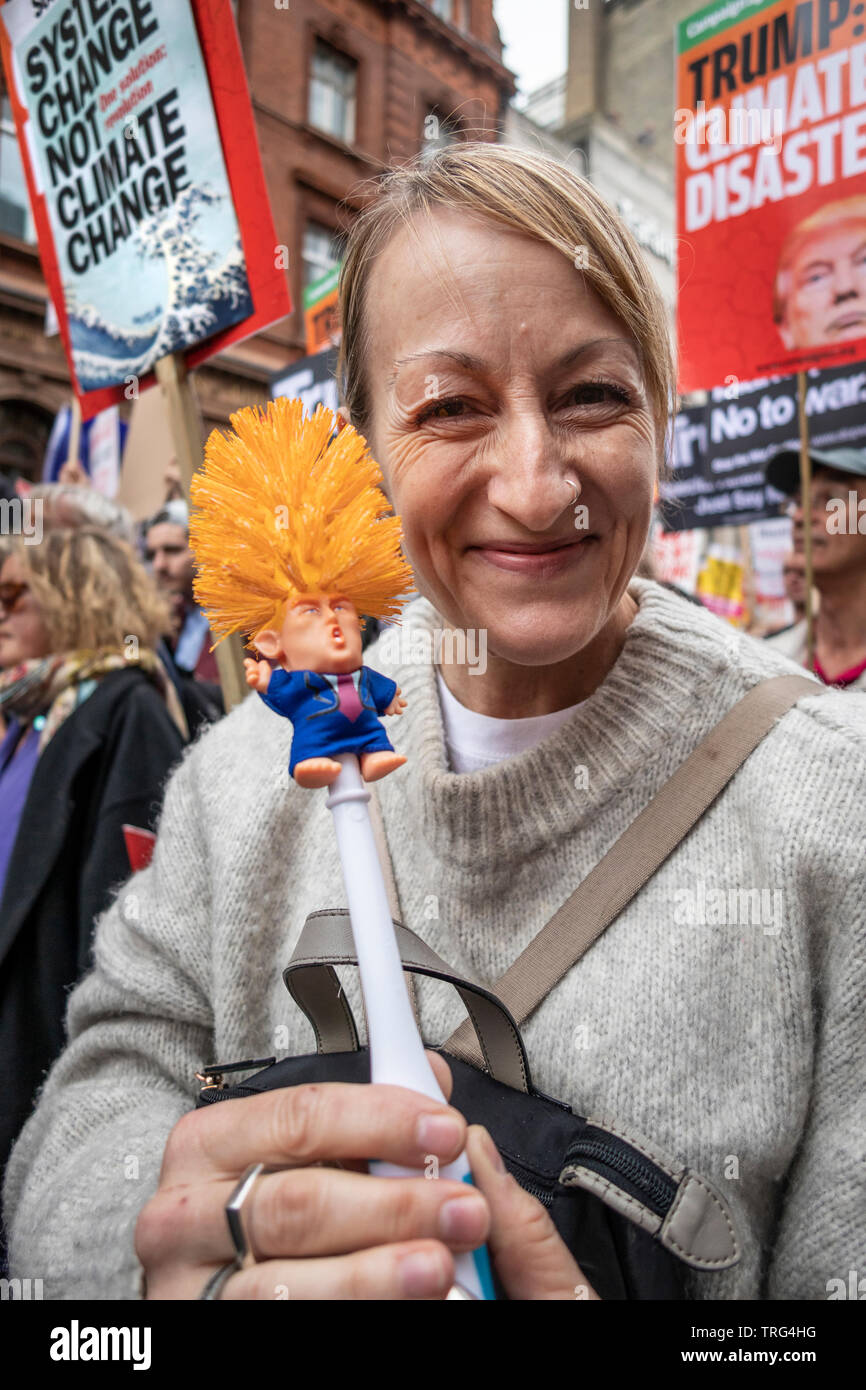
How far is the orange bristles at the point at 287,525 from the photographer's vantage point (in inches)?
28.1

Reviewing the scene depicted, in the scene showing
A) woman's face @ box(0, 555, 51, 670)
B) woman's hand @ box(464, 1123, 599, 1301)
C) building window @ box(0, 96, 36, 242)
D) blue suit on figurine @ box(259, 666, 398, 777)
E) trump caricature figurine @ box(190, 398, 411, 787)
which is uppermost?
building window @ box(0, 96, 36, 242)

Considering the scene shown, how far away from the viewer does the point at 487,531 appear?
40.8 inches

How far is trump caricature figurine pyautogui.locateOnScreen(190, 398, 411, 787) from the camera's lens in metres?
0.69

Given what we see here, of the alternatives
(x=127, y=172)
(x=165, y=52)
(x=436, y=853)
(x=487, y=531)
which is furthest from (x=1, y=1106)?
(x=165, y=52)

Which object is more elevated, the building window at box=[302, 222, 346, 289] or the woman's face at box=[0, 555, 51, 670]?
the building window at box=[302, 222, 346, 289]

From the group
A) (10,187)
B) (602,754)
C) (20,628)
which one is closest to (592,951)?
(602,754)

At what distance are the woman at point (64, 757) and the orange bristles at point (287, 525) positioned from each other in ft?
5.29

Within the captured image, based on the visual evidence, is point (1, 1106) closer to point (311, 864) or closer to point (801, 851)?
point (311, 864)

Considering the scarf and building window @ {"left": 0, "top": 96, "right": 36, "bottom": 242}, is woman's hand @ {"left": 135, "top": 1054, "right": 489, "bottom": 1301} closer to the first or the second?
the scarf

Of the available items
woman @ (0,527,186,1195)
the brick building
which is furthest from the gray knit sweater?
the brick building

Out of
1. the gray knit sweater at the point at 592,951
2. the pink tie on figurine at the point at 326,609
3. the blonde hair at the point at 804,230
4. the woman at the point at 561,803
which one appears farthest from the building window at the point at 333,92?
the pink tie on figurine at the point at 326,609

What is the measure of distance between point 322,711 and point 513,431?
0.44 m

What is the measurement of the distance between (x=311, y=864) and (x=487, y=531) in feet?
1.72
